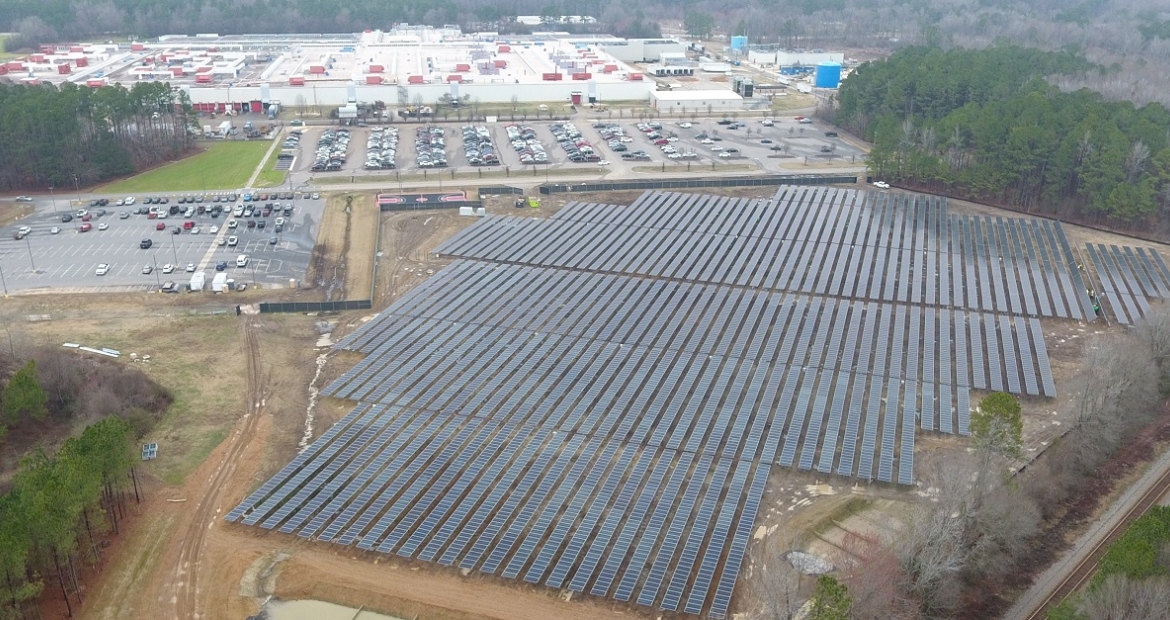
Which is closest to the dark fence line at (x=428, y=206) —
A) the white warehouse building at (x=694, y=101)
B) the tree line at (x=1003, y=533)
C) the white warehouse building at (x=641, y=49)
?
the tree line at (x=1003, y=533)

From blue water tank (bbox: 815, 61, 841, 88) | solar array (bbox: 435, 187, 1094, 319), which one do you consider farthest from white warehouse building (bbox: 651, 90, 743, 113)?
solar array (bbox: 435, 187, 1094, 319)

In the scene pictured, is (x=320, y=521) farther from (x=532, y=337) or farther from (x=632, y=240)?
(x=632, y=240)

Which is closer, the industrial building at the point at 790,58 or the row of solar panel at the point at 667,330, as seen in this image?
the row of solar panel at the point at 667,330

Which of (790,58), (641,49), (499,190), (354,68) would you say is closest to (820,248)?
(499,190)

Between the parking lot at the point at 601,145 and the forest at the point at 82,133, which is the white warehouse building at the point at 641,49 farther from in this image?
the forest at the point at 82,133

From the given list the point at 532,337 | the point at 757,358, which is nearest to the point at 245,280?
the point at 532,337

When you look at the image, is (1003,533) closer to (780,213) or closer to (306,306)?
(306,306)
